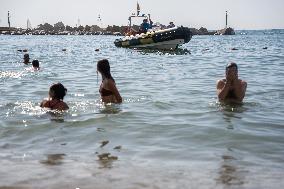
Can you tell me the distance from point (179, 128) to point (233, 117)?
A: 137 cm

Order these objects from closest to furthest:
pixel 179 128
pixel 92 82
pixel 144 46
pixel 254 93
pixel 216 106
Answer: pixel 179 128 < pixel 216 106 < pixel 254 93 < pixel 92 82 < pixel 144 46

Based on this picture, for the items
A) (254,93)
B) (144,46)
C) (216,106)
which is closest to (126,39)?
(144,46)

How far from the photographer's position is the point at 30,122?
727cm

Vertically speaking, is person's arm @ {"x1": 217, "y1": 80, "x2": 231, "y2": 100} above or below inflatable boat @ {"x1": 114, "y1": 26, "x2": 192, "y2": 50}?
below

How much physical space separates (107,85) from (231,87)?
2.64 m

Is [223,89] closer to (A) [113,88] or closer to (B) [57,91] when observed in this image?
(A) [113,88]

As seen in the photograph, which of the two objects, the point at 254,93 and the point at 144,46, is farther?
the point at 144,46

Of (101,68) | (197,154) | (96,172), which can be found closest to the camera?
(96,172)

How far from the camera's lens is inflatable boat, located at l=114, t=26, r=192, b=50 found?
28844 millimetres

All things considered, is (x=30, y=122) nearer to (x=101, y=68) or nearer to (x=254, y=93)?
(x=101, y=68)

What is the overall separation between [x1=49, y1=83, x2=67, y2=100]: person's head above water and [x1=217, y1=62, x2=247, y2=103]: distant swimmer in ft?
11.0

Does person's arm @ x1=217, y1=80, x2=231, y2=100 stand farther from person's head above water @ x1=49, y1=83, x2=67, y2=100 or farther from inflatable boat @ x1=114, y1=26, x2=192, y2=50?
inflatable boat @ x1=114, y1=26, x2=192, y2=50

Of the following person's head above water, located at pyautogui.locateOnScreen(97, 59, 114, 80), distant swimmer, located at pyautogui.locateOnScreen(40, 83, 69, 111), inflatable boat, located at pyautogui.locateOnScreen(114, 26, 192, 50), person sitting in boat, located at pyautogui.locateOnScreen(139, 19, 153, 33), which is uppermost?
person sitting in boat, located at pyautogui.locateOnScreen(139, 19, 153, 33)

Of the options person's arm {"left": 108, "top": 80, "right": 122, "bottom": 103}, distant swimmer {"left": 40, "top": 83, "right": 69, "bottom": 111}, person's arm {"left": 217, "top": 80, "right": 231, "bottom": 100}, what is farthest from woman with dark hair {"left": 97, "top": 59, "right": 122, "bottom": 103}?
person's arm {"left": 217, "top": 80, "right": 231, "bottom": 100}
